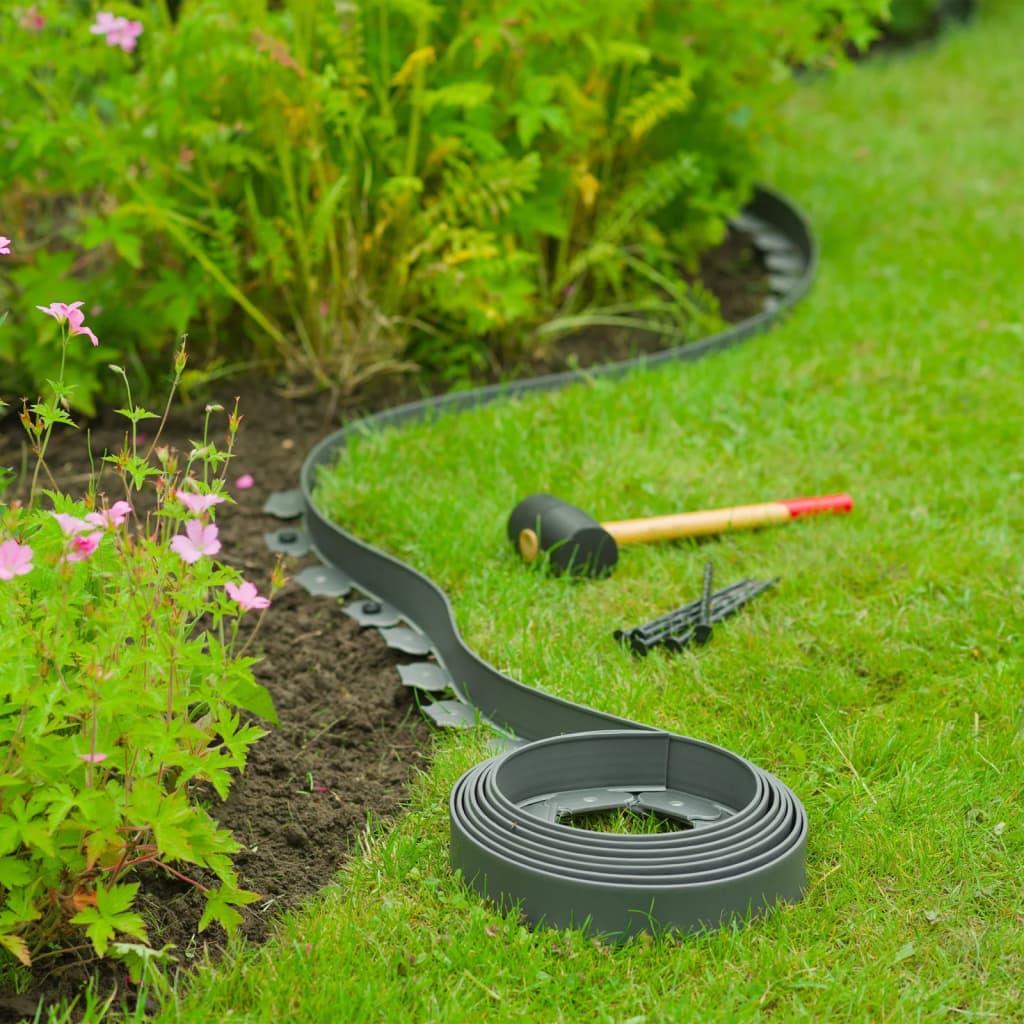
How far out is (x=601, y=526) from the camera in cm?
295

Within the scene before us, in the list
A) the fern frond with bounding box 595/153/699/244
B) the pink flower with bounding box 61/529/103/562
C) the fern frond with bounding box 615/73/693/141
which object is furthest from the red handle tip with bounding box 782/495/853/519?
the pink flower with bounding box 61/529/103/562

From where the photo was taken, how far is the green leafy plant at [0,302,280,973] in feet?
5.43

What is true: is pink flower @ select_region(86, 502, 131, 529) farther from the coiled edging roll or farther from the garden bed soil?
the coiled edging roll

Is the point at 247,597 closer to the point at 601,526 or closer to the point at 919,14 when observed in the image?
the point at 601,526

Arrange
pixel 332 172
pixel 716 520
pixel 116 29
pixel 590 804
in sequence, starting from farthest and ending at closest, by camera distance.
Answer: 1. pixel 332 172
2. pixel 116 29
3. pixel 716 520
4. pixel 590 804

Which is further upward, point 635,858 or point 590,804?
point 635,858

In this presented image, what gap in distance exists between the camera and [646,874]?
1.90 meters

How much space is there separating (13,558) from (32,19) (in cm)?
233

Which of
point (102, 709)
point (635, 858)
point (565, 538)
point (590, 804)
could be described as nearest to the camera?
point (102, 709)

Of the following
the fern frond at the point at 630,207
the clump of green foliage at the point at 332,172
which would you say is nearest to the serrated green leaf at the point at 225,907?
the clump of green foliage at the point at 332,172

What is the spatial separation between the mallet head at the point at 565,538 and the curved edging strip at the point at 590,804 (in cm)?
26

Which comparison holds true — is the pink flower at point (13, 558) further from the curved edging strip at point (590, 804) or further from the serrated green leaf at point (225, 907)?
the curved edging strip at point (590, 804)

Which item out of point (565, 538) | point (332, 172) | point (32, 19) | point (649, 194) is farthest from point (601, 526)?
point (32, 19)

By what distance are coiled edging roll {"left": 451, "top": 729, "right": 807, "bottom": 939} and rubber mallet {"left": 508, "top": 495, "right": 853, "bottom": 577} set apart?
77 cm
